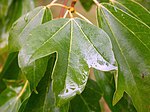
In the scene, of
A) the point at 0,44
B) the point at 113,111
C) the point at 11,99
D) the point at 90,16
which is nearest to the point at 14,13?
the point at 0,44

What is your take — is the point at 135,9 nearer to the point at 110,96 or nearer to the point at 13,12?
the point at 110,96

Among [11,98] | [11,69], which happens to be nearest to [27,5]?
[11,69]

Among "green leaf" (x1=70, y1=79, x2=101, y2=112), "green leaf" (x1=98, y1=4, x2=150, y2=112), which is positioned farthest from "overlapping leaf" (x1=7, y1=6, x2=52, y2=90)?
"green leaf" (x1=70, y1=79, x2=101, y2=112)

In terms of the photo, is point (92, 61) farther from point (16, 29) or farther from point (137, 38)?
point (16, 29)

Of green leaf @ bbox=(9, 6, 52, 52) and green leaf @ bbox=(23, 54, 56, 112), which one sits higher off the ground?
green leaf @ bbox=(9, 6, 52, 52)

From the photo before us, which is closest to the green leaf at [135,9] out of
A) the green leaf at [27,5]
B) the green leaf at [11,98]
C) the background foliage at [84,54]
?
the background foliage at [84,54]

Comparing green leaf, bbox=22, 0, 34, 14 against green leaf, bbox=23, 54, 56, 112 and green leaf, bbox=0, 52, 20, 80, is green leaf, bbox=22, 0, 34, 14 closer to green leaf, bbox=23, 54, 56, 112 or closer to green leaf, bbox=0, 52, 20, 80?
green leaf, bbox=0, 52, 20, 80

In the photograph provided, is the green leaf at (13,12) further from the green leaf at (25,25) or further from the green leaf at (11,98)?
the green leaf at (25,25)
